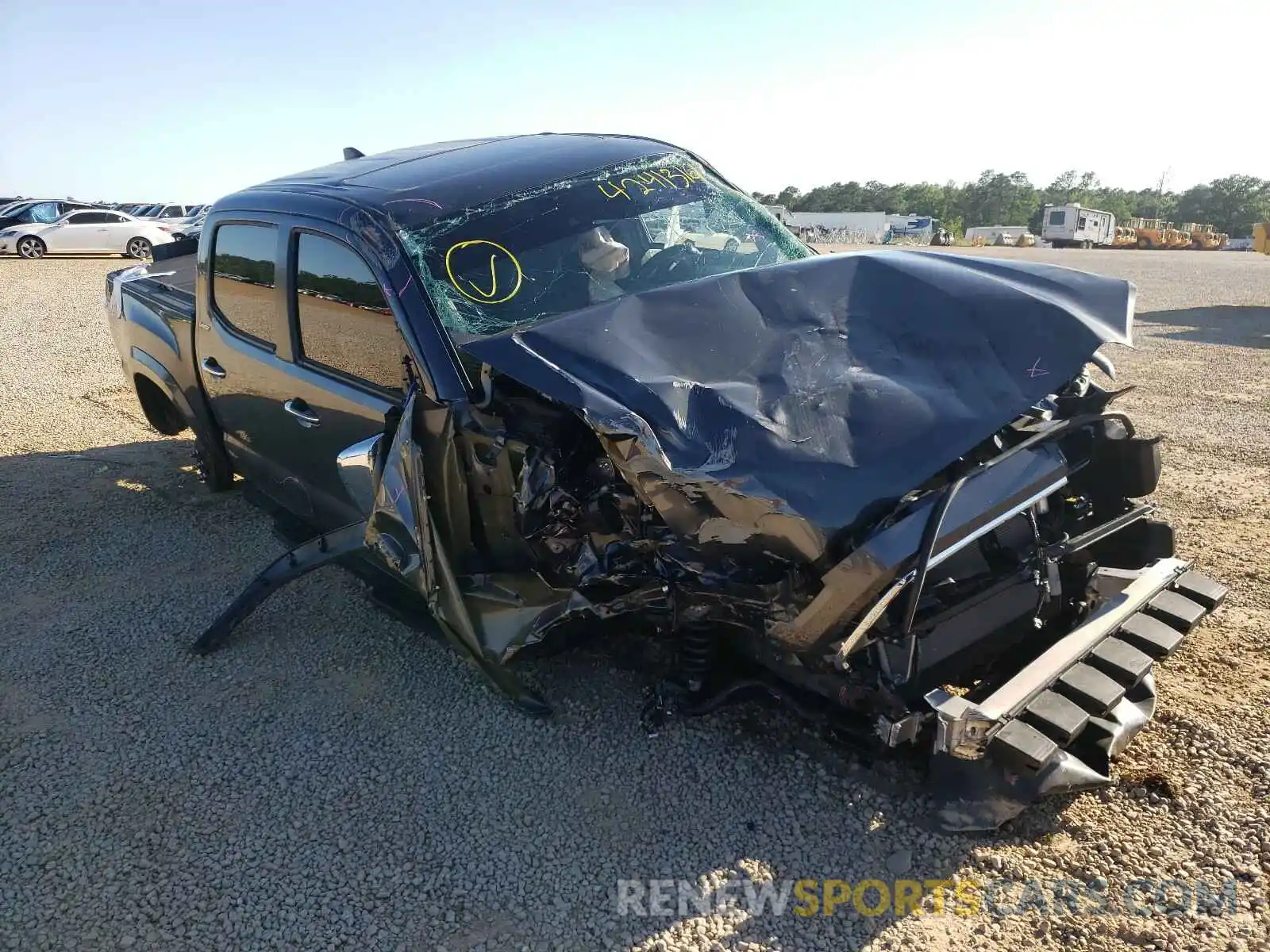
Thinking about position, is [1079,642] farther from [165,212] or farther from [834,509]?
[165,212]

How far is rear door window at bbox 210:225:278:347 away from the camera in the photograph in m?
3.90

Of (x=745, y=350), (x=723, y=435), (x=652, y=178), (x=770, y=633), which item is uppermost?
(x=652, y=178)

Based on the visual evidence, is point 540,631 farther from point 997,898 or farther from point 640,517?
point 997,898

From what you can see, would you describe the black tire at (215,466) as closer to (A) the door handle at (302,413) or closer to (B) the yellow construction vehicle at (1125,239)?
(A) the door handle at (302,413)

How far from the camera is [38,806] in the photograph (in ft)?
9.37

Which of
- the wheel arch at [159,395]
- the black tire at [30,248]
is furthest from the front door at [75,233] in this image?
the wheel arch at [159,395]

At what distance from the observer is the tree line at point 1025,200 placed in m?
87.6

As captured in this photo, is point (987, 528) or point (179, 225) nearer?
point (987, 528)

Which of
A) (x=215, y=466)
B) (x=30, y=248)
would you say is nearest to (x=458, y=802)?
(x=215, y=466)

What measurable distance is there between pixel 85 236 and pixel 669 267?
24578 millimetres

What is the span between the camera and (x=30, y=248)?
2245 cm

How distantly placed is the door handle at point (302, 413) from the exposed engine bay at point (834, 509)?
0.74 meters

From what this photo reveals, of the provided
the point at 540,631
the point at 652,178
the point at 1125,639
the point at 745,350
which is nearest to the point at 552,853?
the point at 540,631

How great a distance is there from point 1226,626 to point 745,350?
251cm
